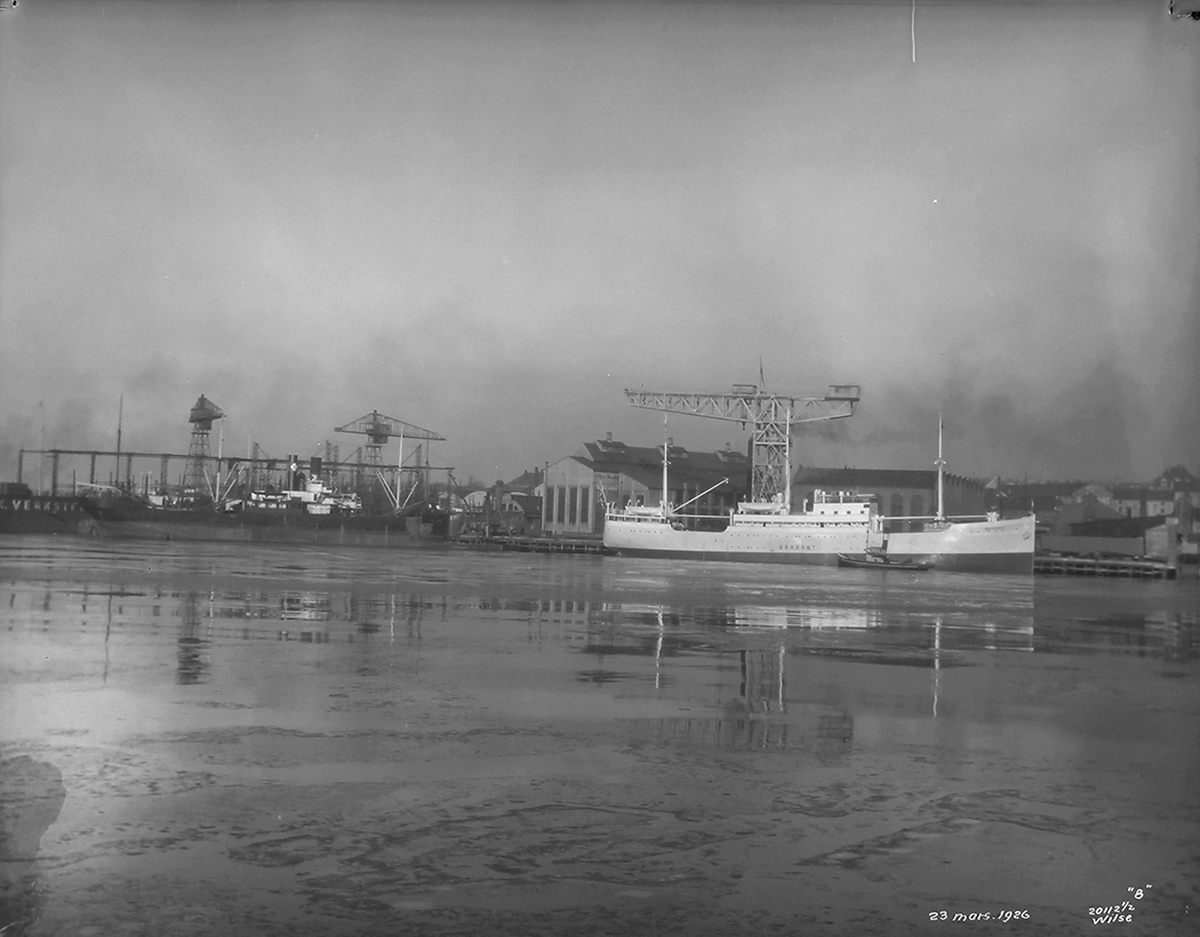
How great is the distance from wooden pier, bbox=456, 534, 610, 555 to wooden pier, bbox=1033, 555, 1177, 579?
2082 cm

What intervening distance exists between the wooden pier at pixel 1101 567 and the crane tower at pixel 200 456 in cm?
4340

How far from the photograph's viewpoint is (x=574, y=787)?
14.9 feet

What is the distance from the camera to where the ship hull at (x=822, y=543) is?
43469 millimetres

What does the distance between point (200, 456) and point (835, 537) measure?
126 feet

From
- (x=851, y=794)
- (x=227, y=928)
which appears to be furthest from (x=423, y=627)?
(x=227, y=928)

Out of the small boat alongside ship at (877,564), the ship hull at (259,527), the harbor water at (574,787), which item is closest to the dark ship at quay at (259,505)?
the ship hull at (259,527)

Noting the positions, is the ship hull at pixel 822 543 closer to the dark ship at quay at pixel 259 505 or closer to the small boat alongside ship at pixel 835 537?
the small boat alongside ship at pixel 835 537

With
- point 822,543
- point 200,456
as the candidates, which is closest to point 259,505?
point 200,456

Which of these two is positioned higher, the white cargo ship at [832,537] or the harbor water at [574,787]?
the white cargo ship at [832,537]

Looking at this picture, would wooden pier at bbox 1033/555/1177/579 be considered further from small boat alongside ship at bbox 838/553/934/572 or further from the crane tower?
the crane tower

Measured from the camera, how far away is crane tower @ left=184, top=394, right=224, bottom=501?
6203 cm

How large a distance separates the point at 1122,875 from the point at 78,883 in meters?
3.54

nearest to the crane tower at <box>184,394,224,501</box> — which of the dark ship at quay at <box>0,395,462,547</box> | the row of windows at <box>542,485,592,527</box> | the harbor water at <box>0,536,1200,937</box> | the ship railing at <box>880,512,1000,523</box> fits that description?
the dark ship at quay at <box>0,395,462,547</box>

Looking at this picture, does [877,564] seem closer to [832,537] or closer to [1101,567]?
[832,537]
